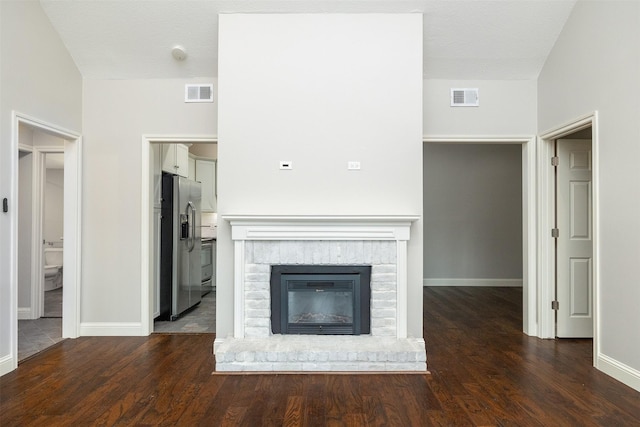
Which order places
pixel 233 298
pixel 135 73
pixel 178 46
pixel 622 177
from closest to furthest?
pixel 622 177, pixel 233 298, pixel 178 46, pixel 135 73

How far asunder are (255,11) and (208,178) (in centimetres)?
388

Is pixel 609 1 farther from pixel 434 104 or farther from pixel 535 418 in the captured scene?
pixel 535 418

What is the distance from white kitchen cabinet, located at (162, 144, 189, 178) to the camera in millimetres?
4513

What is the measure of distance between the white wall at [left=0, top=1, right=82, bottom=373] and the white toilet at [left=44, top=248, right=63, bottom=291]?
335 centimetres

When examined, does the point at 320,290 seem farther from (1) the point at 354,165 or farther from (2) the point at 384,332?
(1) the point at 354,165

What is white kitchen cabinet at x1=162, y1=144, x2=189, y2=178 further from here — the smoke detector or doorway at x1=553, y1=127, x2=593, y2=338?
doorway at x1=553, y1=127, x2=593, y2=338

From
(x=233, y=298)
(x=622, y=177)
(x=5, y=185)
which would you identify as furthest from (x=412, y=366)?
(x=5, y=185)

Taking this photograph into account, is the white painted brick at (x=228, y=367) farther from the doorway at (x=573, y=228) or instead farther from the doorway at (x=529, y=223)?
the doorway at (x=573, y=228)

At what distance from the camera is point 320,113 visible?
3.39 metres

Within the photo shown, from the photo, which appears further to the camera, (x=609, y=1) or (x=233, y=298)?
(x=233, y=298)

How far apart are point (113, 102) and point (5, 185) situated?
138cm

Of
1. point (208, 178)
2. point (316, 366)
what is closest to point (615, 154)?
→ point (316, 366)

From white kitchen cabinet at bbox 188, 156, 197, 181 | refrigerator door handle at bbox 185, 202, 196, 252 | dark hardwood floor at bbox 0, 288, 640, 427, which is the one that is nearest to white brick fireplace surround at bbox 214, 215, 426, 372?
dark hardwood floor at bbox 0, 288, 640, 427

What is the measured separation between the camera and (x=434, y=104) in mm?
4059
